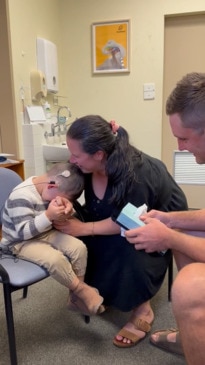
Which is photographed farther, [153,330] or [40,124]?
[40,124]

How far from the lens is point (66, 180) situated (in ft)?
4.25

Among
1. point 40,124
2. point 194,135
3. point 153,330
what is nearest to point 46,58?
point 40,124

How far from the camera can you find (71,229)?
1.35 m

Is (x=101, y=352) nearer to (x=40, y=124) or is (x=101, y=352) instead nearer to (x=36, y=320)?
(x=36, y=320)

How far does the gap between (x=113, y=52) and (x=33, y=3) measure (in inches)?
33.2

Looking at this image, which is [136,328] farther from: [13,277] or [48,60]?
[48,60]

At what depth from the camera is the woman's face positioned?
1.23 meters

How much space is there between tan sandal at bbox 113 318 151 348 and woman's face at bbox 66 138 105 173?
71cm

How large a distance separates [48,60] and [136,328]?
2.32 metres

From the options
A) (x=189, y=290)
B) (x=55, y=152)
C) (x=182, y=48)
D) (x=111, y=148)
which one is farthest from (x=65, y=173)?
(x=182, y=48)

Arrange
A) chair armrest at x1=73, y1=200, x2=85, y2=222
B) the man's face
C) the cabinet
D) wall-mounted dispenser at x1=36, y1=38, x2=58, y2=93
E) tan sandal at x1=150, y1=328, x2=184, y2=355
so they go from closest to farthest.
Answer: the man's face
tan sandal at x1=150, y1=328, x2=184, y2=355
chair armrest at x1=73, y1=200, x2=85, y2=222
the cabinet
wall-mounted dispenser at x1=36, y1=38, x2=58, y2=93

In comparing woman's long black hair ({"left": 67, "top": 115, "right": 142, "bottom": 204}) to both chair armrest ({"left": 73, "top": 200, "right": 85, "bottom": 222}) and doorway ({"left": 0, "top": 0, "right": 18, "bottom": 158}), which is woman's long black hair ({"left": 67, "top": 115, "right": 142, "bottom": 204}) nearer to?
chair armrest ({"left": 73, "top": 200, "right": 85, "bottom": 222})

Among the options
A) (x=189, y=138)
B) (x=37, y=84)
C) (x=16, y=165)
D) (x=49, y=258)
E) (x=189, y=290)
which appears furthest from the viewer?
(x=37, y=84)

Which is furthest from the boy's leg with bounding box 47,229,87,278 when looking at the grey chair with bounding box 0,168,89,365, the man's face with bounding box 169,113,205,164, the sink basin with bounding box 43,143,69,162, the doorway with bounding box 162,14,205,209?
the doorway with bounding box 162,14,205,209
